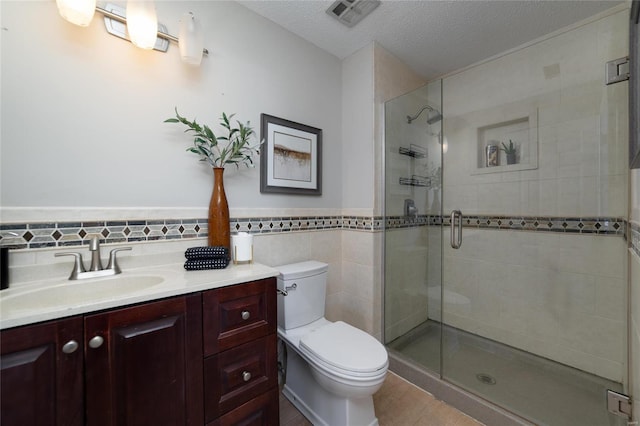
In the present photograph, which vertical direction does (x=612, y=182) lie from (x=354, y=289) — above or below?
above

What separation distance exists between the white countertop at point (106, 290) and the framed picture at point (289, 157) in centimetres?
65

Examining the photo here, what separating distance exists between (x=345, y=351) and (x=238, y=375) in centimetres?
50

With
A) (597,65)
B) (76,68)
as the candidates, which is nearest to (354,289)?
(76,68)

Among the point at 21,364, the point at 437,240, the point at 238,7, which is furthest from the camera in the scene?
the point at 437,240

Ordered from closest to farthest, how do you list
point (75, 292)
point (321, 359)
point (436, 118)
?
1. point (75, 292)
2. point (321, 359)
3. point (436, 118)

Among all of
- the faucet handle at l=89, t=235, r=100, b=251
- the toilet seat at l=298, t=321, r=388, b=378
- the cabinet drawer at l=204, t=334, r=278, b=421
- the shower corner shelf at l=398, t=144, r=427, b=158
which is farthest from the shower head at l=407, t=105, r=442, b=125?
the faucet handle at l=89, t=235, r=100, b=251

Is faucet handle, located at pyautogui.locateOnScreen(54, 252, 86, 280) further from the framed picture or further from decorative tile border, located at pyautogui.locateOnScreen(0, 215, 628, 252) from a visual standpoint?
the framed picture

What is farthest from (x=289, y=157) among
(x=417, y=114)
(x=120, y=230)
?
(x=417, y=114)

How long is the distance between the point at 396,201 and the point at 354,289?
776mm

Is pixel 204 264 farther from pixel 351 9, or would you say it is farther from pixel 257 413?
pixel 351 9

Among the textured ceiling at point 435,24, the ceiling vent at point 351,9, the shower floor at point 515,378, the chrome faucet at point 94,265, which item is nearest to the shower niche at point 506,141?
the textured ceiling at point 435,24

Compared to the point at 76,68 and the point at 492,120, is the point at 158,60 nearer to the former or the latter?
the point at 76,68

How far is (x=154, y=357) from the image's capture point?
2.70 feet

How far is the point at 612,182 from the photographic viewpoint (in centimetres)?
153
